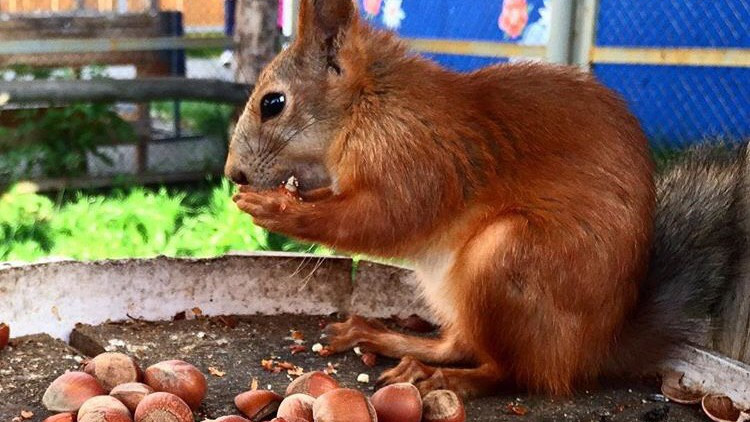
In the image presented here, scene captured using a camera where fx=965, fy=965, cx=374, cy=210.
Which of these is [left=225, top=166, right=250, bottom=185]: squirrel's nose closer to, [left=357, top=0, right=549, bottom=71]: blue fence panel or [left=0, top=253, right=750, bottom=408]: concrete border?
[left=0, top=253, right=750, bottom=408]: concrete border

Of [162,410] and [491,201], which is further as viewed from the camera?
[491,201]

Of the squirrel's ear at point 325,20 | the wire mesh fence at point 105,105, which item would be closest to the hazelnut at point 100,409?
the squirrel's ear at point 325,20

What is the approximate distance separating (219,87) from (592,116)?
3.99 m

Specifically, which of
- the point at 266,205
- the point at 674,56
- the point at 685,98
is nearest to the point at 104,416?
the point at 266,205

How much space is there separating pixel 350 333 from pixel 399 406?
616 mm

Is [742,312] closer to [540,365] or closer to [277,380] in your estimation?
[540,365]

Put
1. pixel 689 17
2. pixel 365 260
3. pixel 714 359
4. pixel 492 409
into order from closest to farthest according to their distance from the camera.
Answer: pixel 492 409 → pixel 714 359 → pixel 365 260 → pixel 689 17

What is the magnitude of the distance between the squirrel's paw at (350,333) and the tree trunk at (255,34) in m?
3.60

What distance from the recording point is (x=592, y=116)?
7.17 feet

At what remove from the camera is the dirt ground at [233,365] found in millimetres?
2033

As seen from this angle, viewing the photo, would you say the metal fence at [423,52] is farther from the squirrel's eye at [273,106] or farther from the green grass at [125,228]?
the squirrel's eye at [273,106]

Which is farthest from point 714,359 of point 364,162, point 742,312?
point 364,162

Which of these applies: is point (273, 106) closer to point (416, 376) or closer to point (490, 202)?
point (490, 202)

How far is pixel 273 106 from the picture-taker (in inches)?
91.6
